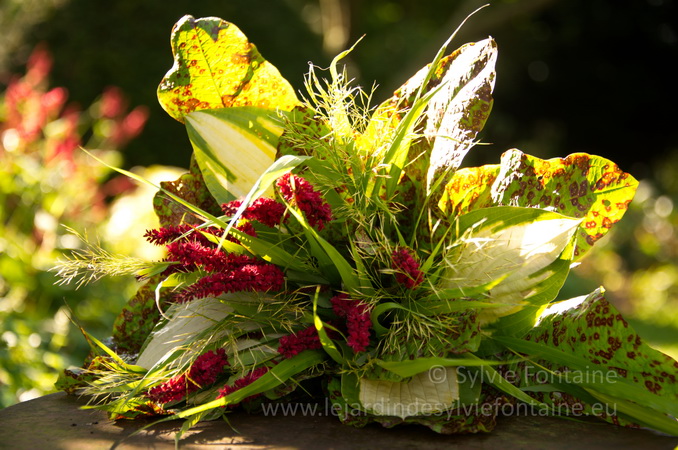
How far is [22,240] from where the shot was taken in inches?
132

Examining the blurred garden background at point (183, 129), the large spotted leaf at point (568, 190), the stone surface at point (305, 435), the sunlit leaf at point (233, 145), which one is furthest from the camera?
the blurred garden background at point (183, 129)

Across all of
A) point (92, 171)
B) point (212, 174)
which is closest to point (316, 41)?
point (92, 171)

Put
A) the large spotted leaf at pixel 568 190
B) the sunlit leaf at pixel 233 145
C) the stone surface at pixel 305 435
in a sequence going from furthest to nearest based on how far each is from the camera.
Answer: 1. the sunlit leaf at pixel 233 145
2. the large spotted leaf at pixel 568 190
3. the stone surface at pixel 305 435

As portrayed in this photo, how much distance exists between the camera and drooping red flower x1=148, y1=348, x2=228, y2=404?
98 centimetres

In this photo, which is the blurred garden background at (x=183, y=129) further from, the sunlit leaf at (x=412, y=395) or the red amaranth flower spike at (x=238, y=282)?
the sunlit leaf at (x=412, y=395)

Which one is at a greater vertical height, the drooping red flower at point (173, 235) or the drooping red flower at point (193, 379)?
the drooping red flower at point (173, 235)

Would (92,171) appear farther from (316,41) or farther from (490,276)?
(316,41)

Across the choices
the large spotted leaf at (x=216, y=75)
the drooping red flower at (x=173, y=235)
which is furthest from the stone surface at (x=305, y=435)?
the large spotted leaf at (x=216, y=75)

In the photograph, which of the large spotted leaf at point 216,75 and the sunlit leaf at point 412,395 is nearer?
the sunlit leaf at point 412,395

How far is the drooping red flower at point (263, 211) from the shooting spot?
1.00m

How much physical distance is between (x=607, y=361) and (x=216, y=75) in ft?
2.65

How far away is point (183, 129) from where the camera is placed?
6617mm

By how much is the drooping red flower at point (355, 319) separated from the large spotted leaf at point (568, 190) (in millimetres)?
224

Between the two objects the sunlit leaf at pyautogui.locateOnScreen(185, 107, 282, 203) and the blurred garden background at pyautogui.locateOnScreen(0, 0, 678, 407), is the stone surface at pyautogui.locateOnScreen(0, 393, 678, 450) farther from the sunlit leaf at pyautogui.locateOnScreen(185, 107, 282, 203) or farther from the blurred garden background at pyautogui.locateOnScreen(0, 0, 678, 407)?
the sunlit leaf at pyautogui.locateOnScreen(185, 107, 282, 203)
